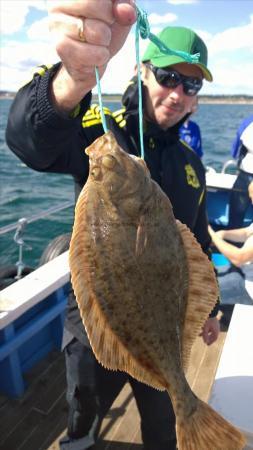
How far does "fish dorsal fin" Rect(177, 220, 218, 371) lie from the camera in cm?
167

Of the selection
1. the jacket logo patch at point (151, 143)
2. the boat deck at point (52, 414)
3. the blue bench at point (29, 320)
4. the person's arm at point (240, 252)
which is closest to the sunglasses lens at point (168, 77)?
the jacket logo patch at point (151, 143)

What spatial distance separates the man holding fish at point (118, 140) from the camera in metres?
1.62

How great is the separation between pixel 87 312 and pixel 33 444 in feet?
6.63

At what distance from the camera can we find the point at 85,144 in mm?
2127

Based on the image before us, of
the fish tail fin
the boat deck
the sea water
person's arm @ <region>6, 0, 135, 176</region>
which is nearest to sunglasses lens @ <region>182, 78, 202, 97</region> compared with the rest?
person's arm @ <region>6, 0, 135, 176</region>

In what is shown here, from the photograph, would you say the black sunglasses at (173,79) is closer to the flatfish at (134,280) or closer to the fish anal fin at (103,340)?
the flatfish at (134,280)

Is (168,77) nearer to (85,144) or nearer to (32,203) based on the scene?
(85,144)

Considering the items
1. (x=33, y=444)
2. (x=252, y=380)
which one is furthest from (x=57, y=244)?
(x=252, y=380)

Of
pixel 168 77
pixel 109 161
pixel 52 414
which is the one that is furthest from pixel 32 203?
pixel 109 161

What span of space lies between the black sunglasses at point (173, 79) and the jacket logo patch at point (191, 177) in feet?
1.54

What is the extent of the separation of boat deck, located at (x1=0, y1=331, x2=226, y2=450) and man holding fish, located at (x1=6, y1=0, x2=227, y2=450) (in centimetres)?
53

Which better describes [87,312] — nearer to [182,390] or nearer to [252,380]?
[182,390]

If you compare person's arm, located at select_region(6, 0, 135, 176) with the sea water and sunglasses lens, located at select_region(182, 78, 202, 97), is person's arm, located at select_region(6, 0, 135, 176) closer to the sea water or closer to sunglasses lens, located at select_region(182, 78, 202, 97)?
sunglasses lens, located at select_region(182, 78, 202, 97)

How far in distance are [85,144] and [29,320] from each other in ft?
6.89
